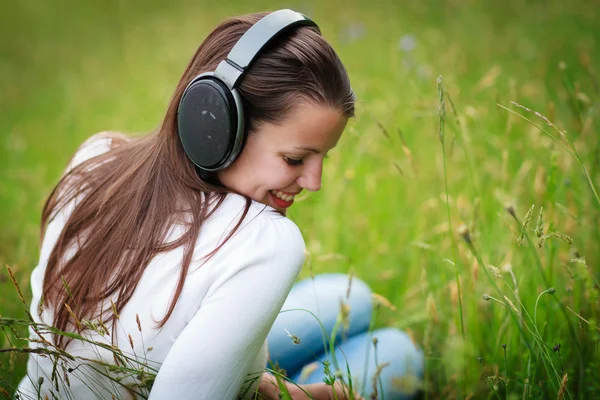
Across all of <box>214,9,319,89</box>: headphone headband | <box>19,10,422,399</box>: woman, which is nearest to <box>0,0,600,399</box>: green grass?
<box>19,10,422,399</box>: woman

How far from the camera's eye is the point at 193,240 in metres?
1.46

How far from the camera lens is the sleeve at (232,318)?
1338 mm

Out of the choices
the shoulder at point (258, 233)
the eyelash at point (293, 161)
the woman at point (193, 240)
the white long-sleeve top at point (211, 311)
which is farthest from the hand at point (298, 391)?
the eyelash at point (293, 161)

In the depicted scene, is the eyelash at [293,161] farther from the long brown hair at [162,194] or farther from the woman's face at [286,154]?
Result: the long brown hair at [162,194]

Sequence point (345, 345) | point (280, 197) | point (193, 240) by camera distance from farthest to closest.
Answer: point (345, 345), point (280, 197), point (193, 240)

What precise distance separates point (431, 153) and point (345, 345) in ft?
6.33

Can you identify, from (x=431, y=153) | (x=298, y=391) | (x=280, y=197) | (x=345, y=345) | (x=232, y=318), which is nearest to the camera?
(x=232, y=318)

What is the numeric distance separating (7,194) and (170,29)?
132 inches

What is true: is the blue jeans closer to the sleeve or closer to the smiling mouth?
the smiling mouth

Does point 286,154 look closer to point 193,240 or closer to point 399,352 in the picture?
point 193,240

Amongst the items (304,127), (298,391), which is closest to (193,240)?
(304,127)

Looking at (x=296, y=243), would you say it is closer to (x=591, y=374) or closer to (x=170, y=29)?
(x=591, y=374)

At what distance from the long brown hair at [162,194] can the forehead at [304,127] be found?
0.07 feet

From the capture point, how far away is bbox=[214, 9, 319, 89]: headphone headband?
1.51 m
